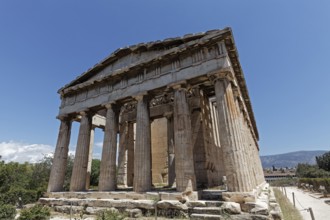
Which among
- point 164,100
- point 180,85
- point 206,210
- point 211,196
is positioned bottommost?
point 206,210

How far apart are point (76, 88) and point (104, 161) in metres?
7.43

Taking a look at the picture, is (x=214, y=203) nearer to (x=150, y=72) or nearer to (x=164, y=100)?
(x=150, y=72)

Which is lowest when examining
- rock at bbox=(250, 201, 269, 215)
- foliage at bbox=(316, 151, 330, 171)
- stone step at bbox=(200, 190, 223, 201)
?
rock at bbox=(250, 201, 269, 215)

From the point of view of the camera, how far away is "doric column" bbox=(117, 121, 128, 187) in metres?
17.8

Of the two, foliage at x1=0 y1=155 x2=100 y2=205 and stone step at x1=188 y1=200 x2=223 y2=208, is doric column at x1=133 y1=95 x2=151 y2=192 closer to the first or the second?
stone step at x1=188 y1=200 x2=223 y2=208

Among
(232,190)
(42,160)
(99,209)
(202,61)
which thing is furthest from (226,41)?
(42,160)

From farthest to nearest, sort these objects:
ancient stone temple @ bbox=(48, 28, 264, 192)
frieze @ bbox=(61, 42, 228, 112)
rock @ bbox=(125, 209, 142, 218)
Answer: frieze @ bbox=(61, 42, 228, 112) < ancient stone temple @ bbox=(48, 28, 264, 192) < rock @ bbox=(125, 209, 142, 218)

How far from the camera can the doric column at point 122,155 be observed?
701 inches

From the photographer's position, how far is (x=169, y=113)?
16.3m

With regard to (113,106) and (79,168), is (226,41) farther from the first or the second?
(79,168)

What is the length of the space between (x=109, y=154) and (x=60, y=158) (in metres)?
5.36

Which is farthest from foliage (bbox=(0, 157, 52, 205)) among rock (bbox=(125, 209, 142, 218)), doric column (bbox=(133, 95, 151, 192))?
rock (bbox=(125, 209, 142, 218))

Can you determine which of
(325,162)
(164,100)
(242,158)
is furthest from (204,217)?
(325,162)

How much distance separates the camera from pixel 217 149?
16219 millimetres
